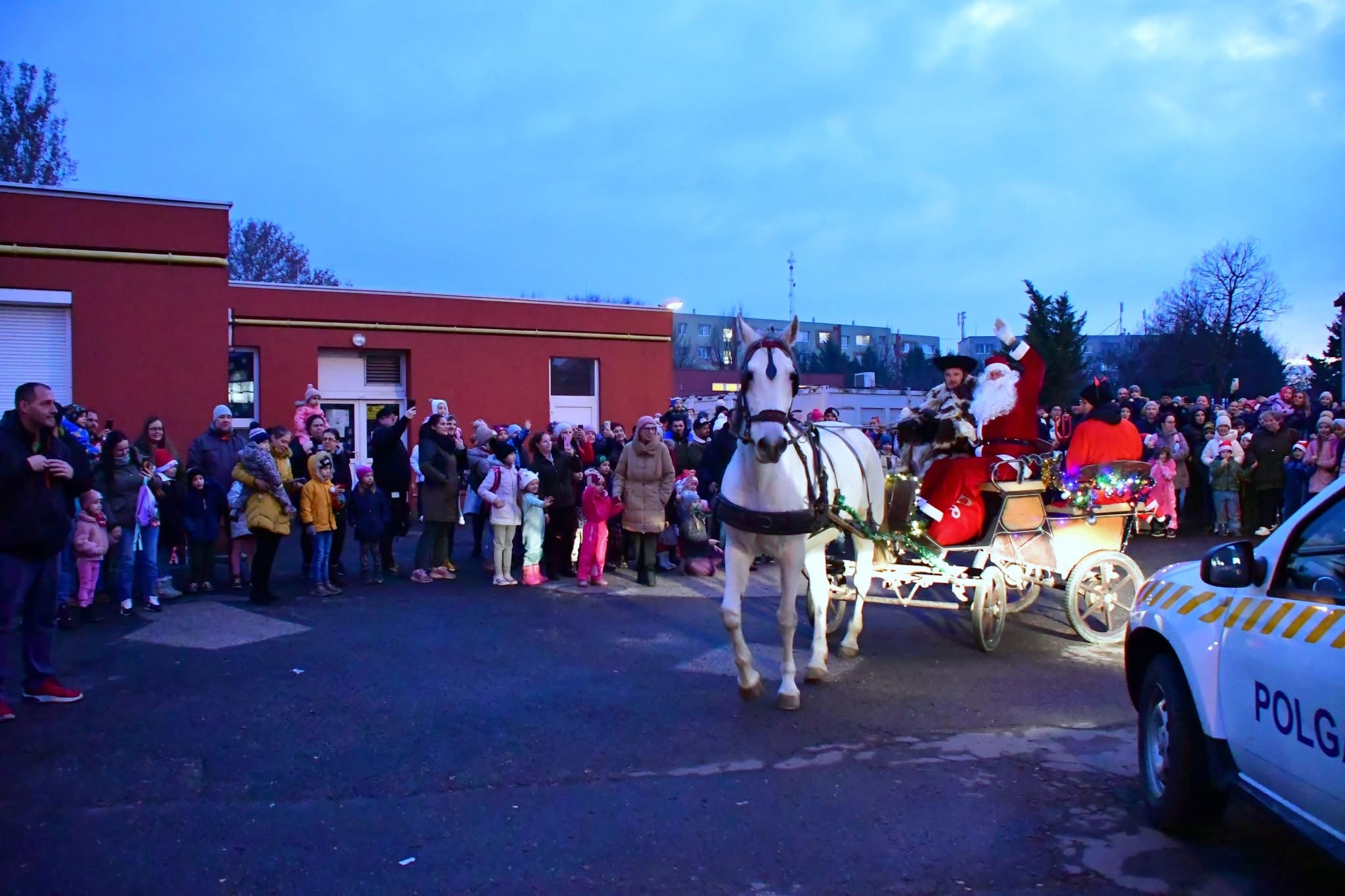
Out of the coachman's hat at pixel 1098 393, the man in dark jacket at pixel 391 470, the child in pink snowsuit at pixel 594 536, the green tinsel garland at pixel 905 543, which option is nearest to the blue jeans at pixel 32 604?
the man in dark jacket at pixel 391 470

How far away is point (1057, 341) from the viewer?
28.1 m

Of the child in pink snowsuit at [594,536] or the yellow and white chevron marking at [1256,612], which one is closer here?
the yellow and white chevron marking at [1256,612]

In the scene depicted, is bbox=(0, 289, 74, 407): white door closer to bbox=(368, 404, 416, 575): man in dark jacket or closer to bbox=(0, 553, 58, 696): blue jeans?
bbox=(368, 404, 416, 575): man in dark jacket

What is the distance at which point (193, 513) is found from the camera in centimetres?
1008

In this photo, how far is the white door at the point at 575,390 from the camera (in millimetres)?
22547

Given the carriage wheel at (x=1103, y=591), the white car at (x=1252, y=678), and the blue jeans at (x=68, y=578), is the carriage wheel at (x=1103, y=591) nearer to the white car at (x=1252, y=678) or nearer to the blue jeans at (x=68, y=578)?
the white car at (x=1252, y=678)

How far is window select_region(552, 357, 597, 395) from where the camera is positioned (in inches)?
888

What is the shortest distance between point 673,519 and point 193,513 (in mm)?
5716

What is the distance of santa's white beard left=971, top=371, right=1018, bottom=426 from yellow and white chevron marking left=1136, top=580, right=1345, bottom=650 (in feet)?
11.3

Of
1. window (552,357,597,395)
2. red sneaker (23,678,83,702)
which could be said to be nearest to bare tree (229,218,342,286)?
window (552,357,597,395)

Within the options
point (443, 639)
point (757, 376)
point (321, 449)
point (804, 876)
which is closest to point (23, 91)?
point (321, 449)

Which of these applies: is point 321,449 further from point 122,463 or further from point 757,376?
point 757,376

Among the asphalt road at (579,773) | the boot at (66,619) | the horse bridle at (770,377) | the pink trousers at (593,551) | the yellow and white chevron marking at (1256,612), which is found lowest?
the asphalt road at (579,773)

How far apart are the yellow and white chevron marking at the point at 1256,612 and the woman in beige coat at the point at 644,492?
711cm
